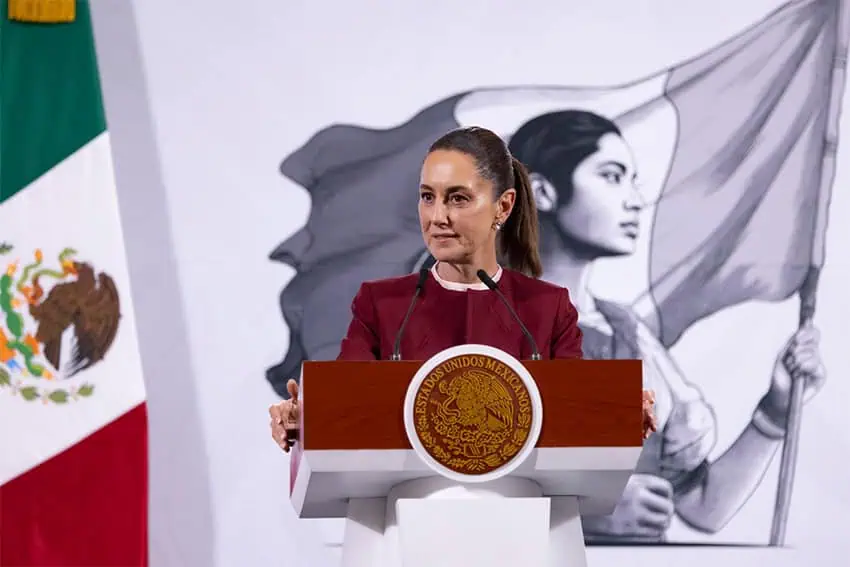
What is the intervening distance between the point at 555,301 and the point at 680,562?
1.74 metres

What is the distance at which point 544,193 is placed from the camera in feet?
13.1

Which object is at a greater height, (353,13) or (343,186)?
(353,13)

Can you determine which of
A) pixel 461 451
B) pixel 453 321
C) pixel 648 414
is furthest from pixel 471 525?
pixel 453 321

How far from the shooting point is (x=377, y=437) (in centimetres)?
193

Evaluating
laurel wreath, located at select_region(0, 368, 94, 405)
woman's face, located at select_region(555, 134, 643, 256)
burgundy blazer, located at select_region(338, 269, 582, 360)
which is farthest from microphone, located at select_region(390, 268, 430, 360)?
laurel wreath, located at select_region(0, 368, 94, 405)

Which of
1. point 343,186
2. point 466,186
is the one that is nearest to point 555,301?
point 466,186

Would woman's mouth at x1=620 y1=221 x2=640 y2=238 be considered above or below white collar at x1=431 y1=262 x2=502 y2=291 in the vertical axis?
below

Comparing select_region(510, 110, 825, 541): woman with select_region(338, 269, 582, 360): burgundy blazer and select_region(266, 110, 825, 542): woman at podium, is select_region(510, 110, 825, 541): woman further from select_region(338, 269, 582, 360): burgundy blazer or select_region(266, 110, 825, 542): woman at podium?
select_region(338, 269, 582, 360): burgundy blazer

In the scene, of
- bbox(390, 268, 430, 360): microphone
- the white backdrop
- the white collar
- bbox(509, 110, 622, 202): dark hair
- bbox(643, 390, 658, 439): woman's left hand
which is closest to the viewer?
bbox(643, 390, 658, 439): woman's left hand

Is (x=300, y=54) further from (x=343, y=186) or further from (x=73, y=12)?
(x=73, y=12)

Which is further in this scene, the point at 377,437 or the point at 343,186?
the point at 343,186

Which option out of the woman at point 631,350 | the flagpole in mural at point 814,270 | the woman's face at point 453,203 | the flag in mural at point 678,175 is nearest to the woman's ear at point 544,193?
A: the woman at point 631,350

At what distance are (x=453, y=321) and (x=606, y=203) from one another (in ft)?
5.43

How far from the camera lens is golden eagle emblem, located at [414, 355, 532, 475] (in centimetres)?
192
